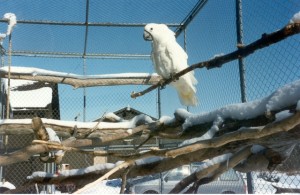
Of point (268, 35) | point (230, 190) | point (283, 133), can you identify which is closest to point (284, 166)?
point (283, 133)

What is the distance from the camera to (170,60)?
516 cm

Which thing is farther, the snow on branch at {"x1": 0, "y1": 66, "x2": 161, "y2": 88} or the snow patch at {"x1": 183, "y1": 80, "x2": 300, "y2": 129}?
the snow on branch at {"x1": 0, "y1": 66, "x2": 161, "y2": 88}

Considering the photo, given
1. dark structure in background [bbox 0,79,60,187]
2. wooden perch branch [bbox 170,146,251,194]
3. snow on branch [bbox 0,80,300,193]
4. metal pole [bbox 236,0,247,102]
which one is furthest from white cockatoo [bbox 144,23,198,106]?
dark structure in background [bbox 0,79,60,187]

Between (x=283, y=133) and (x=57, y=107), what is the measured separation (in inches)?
302

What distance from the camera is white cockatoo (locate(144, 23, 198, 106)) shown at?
495cm

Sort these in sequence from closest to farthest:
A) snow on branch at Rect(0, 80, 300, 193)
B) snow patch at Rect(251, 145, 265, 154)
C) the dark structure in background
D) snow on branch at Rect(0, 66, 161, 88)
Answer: snow on branch at Rect(0, 80, 300, 193)
snow patch at Rect(251, 145, 265, 154)
snow on branch at Rect(0, 66, 161, 88)
the dark structure in background

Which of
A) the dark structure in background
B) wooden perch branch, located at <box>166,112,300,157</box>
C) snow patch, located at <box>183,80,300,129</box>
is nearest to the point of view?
wooden perch branch, located at <box>166,112,300,157</box>

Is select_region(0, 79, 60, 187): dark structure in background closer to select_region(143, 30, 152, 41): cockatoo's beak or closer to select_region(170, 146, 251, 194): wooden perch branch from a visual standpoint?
select_region(143, 30, 152, 41): cockatoo's beak

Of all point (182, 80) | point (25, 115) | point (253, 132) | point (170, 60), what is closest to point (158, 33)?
point (170, 60)

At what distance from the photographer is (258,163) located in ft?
6.37

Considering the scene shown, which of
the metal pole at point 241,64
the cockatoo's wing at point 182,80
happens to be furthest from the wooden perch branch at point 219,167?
the cockatoo's wing at point 182,80

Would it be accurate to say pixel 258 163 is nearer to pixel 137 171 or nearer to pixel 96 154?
pixel 137 171

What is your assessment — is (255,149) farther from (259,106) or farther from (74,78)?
(74,78)

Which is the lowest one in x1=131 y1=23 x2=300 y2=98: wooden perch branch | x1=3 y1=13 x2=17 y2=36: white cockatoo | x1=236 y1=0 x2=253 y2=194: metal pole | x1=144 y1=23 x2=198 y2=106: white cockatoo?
x1=131 y1=23 x2=300 y2=98: wooden perch branch
